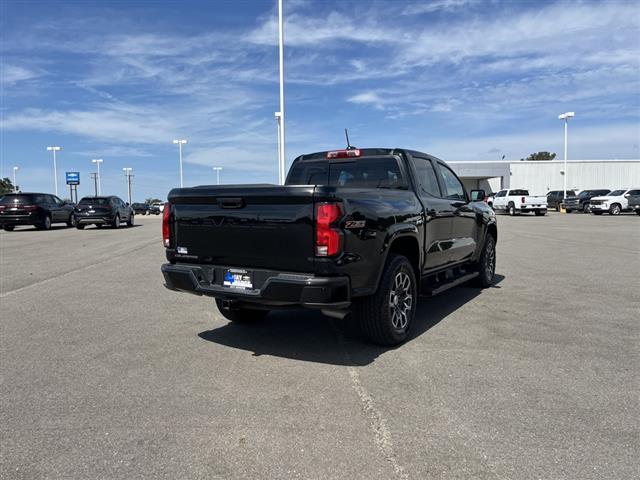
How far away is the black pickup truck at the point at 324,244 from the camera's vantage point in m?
4.17

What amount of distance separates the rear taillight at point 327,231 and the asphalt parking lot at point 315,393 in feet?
3.38

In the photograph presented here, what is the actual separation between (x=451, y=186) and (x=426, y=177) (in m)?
0.95

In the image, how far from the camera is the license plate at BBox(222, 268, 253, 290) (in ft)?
14.7

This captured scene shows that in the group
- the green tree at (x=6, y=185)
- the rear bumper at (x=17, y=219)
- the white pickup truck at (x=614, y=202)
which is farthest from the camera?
the green tree at (x=6, y=185)

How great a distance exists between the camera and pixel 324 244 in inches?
163

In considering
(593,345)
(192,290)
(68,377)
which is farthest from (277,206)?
(593,345)

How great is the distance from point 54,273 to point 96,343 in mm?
5353

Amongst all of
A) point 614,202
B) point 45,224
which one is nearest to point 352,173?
point 45,224

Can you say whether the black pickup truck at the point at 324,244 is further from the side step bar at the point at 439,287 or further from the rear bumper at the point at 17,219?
the rear bumper at the point at 17,219

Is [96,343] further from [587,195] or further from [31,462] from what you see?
[587,195]

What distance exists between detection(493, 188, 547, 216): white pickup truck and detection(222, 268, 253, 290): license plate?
33.7 meters

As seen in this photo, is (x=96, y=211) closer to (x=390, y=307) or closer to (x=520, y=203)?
(x=390, y=307)

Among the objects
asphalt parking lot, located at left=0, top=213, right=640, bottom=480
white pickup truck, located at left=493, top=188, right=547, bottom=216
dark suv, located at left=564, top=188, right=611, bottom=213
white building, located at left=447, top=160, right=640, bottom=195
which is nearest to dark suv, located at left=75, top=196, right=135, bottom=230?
asphalt parking lot, located at left=0, top=213, right=640, bottom=480

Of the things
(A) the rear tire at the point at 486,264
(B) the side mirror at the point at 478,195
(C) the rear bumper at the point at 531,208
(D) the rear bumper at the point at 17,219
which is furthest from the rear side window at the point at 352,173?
(C) the rear bumper at the point at 531,208
